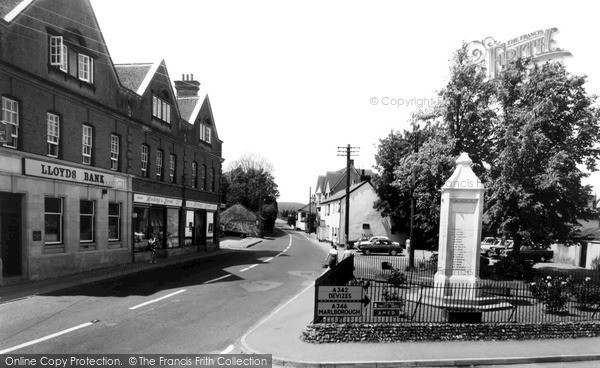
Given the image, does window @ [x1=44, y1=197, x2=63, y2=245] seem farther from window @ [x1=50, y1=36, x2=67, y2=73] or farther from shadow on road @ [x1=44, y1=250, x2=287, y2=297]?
window @ [x1=50, y1=36, x2=67, y2=73]

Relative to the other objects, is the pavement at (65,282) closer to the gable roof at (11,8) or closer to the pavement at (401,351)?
the pavement at (401,351)

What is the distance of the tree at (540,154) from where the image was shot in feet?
68.1

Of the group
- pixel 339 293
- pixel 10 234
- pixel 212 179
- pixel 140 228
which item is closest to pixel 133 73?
pixel 140 228

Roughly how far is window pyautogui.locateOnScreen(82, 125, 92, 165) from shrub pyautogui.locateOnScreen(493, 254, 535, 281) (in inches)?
864

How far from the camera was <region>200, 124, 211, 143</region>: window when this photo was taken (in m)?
37.1

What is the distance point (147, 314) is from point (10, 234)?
27.4 ft

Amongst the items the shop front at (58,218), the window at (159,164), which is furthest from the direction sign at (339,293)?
the window at (159,164)

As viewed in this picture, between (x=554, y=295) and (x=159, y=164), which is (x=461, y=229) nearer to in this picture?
(x=554, y=295)

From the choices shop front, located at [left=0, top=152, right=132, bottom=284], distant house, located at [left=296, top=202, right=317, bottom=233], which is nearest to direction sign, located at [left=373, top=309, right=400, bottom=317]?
shop front, located at [left=0, top=152, right=132, bottom=284]

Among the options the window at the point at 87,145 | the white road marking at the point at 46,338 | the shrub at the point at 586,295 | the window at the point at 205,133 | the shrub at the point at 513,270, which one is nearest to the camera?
the white road marking at the point at 46,338

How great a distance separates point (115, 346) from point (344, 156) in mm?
30383

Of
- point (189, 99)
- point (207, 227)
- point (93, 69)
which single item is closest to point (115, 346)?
point (93, 69)

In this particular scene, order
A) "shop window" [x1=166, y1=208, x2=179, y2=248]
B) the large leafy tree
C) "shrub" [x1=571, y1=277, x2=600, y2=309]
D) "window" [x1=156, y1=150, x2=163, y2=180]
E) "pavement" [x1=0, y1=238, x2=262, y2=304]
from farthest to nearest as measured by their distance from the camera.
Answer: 1. the large leafy tree
2. "shop window" [x1=166, y1=208, x2=179, y2=248]
3. "window" [x1=156, y1=150, x2=163, y2=180]
4. "pavement" [x1=0, y1=238, x2=262, y2=304]
5. "shrub" [x1=571, y1=277, x2=600, y2=309]

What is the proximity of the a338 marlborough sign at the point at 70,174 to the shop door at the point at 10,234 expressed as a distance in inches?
51.1
